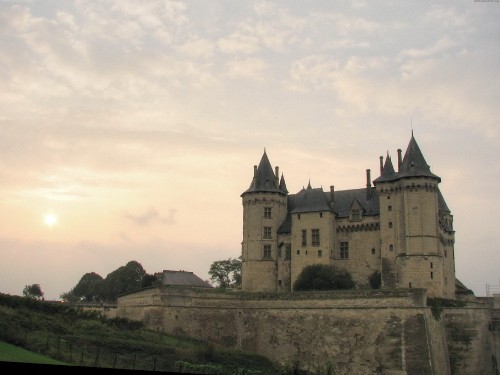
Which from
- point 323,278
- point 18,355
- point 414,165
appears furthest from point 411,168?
point 18,355

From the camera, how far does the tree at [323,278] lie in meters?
44.1

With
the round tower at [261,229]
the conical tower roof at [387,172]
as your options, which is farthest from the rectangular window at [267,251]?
the conical tower roof at [387,172]

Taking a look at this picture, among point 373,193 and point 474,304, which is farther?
point 373,193

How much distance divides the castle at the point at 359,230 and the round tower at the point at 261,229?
86 millimetres

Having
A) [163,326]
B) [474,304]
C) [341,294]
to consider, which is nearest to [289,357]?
[341,294]

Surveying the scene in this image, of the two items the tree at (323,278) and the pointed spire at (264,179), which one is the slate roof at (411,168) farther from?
the pointed spire at (264,179)

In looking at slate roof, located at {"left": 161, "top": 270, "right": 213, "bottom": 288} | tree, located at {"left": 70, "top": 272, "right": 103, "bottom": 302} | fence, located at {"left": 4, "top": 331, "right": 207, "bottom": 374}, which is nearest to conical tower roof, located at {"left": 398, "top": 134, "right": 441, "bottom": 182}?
fence, located at {"left": 4, "top": 331, "right": 207, "bottom": 374}

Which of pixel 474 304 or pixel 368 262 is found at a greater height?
pixel 368 262

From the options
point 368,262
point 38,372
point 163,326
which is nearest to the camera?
point 38,372

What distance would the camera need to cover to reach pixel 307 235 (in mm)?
47875

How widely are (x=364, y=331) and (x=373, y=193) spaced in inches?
567

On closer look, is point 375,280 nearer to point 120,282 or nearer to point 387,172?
point 387,172

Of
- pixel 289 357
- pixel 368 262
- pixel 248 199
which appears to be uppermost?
pixel 248 199

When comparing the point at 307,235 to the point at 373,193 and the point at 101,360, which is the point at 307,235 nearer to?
the point at 373,193
